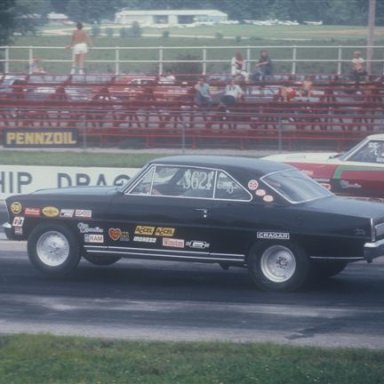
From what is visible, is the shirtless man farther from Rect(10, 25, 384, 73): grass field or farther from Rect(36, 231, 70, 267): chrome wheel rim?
Rect(36, 231, 70, 267): chrome wheel rim

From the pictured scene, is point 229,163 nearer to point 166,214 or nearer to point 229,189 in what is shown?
point 229,189

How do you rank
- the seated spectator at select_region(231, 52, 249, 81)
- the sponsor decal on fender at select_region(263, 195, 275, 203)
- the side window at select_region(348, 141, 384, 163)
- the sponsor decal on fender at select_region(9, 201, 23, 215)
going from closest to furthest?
the sponsor decal on fender at select_region(263, 195, 275, 203), the sponsor decal on fender at select_region(9, 201, 23, 215), the side window at select_region(348, 141, 384, 163), the seated spectator at select_region(231, 52, 249, 81)

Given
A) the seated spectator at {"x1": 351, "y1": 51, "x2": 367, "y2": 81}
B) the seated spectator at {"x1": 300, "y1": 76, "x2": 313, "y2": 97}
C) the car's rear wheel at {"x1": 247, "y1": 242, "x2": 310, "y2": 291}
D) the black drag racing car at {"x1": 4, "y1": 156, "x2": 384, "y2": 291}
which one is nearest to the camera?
the black drag racing car at {"x1": 4, "y1": 156, "x2": 384, "y2": 291}

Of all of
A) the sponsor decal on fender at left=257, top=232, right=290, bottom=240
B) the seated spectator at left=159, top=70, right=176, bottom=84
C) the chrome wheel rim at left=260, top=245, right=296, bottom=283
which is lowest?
the chrome wheel rim at left=260, top=245, right=296, bottom=283

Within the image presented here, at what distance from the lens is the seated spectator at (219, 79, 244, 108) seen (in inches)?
1115

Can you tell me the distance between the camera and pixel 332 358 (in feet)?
28.0

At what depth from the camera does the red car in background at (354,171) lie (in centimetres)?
1639

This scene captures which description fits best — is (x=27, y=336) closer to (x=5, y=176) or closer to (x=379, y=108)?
(x=5, y=176)

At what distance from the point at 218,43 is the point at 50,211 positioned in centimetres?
2815

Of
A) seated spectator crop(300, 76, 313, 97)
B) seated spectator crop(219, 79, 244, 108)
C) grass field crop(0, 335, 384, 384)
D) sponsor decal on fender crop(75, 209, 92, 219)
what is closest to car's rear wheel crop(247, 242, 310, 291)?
sponsor decal on fender crop(75, 209, 92, 219)

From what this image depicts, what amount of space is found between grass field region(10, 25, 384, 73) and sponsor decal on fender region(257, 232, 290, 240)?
20456 mm

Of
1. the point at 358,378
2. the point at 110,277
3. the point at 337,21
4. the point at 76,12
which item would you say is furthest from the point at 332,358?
the point at 76,12

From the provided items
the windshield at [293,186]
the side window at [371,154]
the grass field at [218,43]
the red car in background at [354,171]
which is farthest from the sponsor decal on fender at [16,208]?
the grass field at [218,43]

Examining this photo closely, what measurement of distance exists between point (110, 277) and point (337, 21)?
24309mm
